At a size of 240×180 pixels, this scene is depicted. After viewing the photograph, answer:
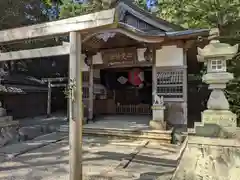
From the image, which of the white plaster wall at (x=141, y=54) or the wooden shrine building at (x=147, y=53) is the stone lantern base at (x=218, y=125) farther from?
the white plaster wall at (x=141, y=54)

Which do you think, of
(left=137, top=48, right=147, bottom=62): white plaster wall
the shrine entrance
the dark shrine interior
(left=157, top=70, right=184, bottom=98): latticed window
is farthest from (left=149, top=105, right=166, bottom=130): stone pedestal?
the dark shrine interior

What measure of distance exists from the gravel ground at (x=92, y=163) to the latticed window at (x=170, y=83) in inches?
110

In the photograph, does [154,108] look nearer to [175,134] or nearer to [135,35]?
[175,134]

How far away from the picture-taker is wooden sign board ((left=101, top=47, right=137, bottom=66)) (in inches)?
388

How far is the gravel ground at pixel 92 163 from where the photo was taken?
446cm

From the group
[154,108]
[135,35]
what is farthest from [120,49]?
[154,108]

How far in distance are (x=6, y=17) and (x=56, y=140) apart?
350 inches

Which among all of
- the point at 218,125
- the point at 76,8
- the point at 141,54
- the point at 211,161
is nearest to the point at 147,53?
the point at 141,54

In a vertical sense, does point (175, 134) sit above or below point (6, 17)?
below

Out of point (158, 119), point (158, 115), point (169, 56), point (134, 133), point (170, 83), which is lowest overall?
point (134, 133)

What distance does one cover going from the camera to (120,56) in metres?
10.1

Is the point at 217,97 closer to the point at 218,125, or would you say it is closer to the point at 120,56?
the point at 218,125

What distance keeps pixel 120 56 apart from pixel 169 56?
237cm

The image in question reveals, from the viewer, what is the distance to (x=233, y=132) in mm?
3682
